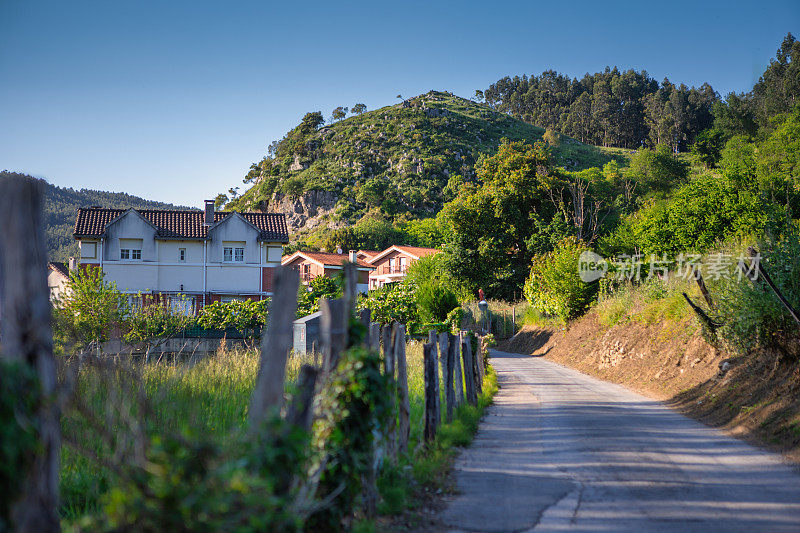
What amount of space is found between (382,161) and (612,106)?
5677 centimetres

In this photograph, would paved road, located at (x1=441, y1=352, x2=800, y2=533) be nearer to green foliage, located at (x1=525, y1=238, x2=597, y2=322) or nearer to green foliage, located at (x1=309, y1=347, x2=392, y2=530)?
green foliage, located at (x1=309, y1=347, x2=392, y2=530)

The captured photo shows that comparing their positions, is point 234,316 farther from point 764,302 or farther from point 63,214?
point 63,214

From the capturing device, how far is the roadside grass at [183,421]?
5254 millimetres

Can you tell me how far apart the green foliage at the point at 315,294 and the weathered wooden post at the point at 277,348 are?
68.8ft

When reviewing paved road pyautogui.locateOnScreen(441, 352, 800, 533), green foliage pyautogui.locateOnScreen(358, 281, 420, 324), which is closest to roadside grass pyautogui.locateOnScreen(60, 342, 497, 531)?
paved road pyautogui.locateOnScreen(441, 352, 800, 533)

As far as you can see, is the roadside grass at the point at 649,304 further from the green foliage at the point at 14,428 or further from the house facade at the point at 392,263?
the house facade at the point at 392,263

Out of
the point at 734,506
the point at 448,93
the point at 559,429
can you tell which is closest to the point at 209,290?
the point at 559,429

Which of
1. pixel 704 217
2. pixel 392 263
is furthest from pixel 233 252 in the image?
pixel 704 217

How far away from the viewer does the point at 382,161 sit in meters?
113

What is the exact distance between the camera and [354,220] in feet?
315

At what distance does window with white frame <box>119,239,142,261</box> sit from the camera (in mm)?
42344

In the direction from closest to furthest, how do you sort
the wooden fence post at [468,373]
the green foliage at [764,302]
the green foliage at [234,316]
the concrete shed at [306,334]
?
the green foliage at [764,302] → the wooden fence post at [468,373] → the concrete shed at [306,334] → the green foliage at [234,316]

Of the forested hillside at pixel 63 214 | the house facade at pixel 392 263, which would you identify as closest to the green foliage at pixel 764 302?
the house facade at pixel 392 263

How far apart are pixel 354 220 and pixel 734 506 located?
91.9 m
